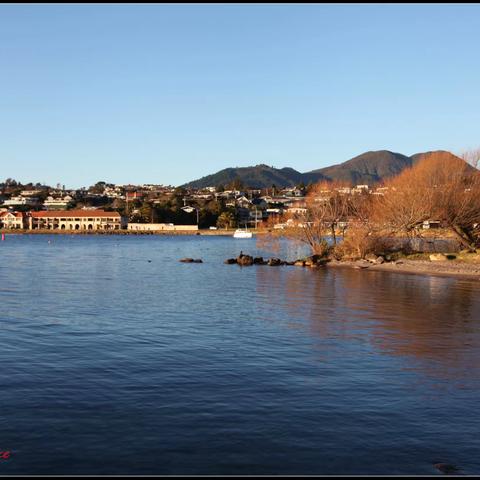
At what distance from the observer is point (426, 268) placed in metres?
55.7

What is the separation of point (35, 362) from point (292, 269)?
4252 centimetres

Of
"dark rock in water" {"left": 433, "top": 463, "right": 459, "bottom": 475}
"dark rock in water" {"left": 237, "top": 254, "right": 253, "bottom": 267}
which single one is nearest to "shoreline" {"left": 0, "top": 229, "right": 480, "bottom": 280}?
"dark rock in water" {"left": 237, "top": 254, "right": 253, "bottom": 267}

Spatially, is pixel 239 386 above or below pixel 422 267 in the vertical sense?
below

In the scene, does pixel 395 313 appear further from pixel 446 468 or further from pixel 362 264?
pixel 362 264

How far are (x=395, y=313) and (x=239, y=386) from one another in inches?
624

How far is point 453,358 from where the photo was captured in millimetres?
20281

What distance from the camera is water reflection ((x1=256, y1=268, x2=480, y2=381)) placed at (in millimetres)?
21031

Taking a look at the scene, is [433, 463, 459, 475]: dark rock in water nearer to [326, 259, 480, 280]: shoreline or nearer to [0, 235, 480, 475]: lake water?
[0, 235, 480, 475]: lake water

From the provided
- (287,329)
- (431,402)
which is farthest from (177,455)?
(287,329)

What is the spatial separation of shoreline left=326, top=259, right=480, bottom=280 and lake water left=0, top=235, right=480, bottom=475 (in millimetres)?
16786

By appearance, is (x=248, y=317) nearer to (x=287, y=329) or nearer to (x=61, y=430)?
(x=287, y=329)

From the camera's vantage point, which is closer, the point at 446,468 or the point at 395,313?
the point at 446,468

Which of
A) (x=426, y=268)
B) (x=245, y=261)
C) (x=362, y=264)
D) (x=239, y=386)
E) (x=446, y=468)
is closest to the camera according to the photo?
(x=446, y=468)

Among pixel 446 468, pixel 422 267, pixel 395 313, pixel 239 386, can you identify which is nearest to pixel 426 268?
pixel 422 267
